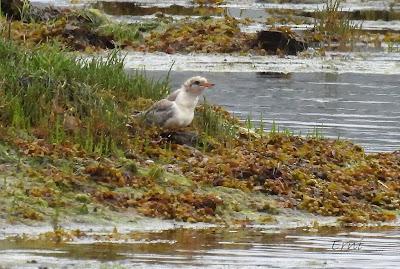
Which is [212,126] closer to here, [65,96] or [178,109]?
[178,109]

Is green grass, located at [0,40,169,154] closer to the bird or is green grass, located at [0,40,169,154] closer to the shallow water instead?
the bird

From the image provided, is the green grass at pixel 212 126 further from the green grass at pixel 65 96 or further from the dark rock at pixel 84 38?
the dark rock at pixel 84 38

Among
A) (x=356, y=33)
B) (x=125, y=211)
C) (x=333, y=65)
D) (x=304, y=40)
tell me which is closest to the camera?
(x=125, y=211)

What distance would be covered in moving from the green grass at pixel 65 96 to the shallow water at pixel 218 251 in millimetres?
2006

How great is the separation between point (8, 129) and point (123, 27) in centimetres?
1483

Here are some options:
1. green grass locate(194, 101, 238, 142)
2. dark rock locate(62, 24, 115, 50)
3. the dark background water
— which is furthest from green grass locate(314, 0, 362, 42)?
green grass locate(194, 101, 238, 142)

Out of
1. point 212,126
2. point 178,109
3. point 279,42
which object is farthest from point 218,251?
point 279,42

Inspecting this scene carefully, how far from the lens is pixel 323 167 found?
1230cm

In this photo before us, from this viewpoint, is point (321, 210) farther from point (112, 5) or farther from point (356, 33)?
point (112, 5)

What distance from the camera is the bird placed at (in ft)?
39.9

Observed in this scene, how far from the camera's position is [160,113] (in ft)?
40.1

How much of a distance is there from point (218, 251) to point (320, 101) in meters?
11.1

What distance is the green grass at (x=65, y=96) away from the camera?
38.0 ft

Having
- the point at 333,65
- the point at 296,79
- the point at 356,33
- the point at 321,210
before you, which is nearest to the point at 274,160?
the point at 321,210
